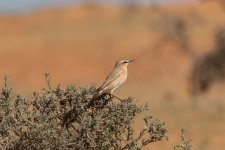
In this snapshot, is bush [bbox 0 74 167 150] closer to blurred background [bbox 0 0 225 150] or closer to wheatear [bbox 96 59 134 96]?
wheatear [bbox 96 59 134 96]

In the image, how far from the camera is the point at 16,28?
61.6 meters

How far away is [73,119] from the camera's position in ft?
24.0

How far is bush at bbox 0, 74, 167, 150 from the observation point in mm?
7031

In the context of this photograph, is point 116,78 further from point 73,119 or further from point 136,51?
point 136,51

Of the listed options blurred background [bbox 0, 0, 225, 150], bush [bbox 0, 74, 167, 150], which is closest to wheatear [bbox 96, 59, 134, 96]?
bush [bbox 0, 74, 167, 150]

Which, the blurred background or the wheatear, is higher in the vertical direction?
the blurred background

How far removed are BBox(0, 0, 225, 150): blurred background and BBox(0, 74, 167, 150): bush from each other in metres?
9.89

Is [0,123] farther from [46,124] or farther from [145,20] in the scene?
[145,20]

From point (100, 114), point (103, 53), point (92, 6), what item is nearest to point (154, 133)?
point (100, 114)

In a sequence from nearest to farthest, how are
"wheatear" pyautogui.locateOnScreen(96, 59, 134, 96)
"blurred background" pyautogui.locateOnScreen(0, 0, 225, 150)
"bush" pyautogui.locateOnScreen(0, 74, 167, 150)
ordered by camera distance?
"bush" pyautogui.locateOnScreen(0, 74, 167, 150), "wheatear" pyautogui.locateOnScreen(96, 59, 134, 96), "blurred background" pyautogui.locateOnScreen(0, 0, 225, 150)

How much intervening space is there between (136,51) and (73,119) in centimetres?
4058

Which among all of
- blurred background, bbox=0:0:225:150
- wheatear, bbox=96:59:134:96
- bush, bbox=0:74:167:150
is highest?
blurred background, bbox=0:0:225:150

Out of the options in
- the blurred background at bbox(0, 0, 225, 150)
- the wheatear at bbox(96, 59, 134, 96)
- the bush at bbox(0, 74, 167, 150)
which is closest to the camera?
the bush at bbox(0, 74, 167, 150)

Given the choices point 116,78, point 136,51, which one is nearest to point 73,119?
point 116,78
